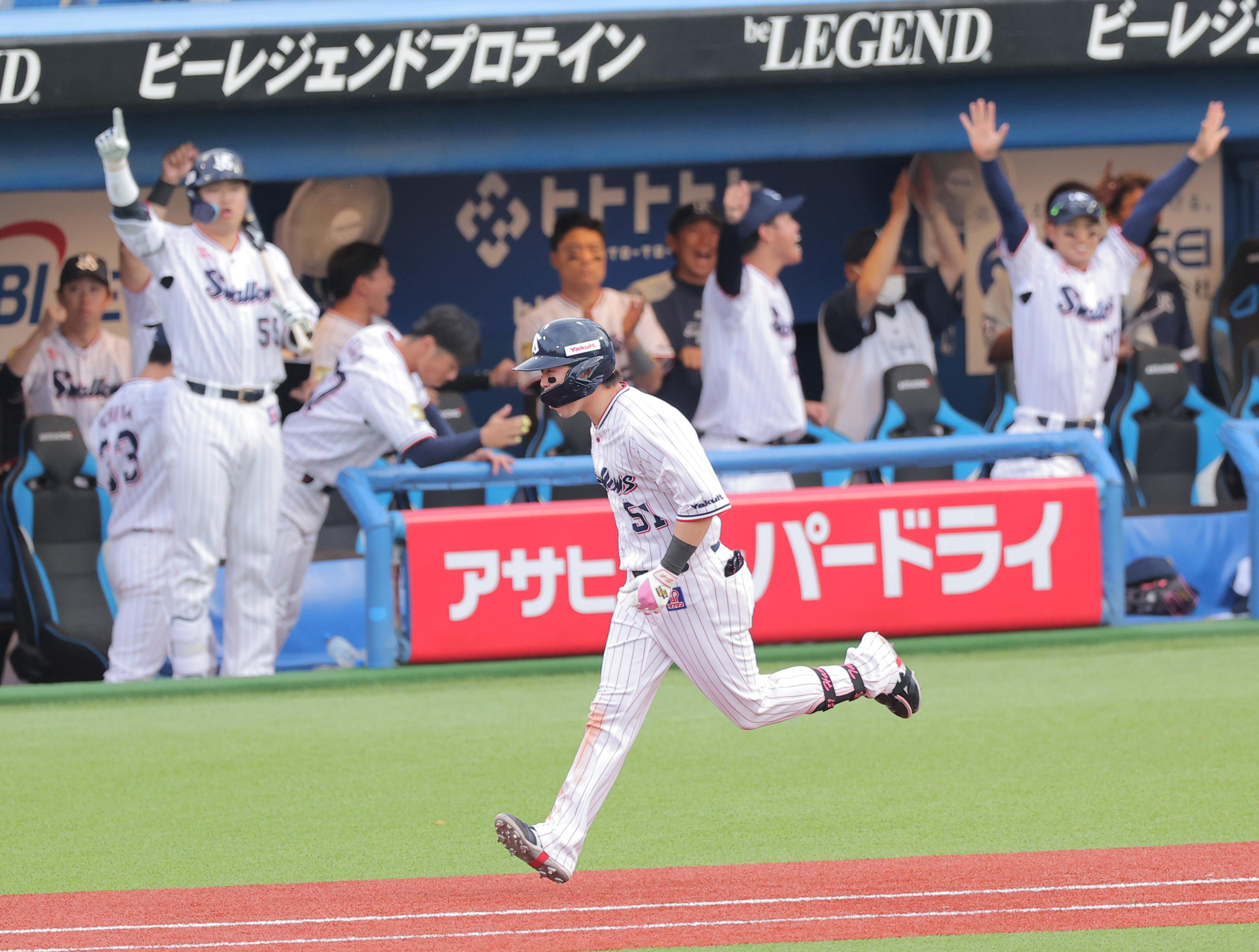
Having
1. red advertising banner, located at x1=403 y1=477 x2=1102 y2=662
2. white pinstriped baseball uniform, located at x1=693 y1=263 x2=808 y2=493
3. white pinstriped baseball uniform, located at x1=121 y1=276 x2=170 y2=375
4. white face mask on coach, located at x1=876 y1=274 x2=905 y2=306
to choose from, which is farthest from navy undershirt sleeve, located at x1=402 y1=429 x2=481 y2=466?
white face mask on coach, located at x1=876 y1=274 x2=905 y2=306

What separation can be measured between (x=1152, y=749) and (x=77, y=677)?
493cm

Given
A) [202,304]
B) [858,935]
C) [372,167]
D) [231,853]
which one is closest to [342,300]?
[372,167]

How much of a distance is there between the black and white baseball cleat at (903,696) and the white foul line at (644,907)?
39.3 inches

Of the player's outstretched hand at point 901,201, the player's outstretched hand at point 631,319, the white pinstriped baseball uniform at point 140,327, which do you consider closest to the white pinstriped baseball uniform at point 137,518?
the white pinstriped baseball uniform at point 140,327

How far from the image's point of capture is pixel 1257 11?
8375 mm

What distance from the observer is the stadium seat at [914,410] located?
9.02m

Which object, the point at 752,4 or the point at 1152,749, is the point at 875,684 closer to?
the point at 1152,749

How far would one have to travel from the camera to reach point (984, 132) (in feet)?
26.1

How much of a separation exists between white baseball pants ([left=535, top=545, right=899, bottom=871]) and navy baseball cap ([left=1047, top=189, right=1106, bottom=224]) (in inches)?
175

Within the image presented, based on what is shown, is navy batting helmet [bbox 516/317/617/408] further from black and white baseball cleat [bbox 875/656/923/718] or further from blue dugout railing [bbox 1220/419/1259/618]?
blue dugout railing [bbox 1220/419/1259/618]

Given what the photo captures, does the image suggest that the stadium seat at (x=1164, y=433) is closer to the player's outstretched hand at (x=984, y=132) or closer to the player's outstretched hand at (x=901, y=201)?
the player's outstretched hand at (x=901, y=201)

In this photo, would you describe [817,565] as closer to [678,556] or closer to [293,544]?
[293,544]

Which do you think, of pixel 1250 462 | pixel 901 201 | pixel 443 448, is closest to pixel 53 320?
pixel 443 448

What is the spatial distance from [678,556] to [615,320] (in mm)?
4819
